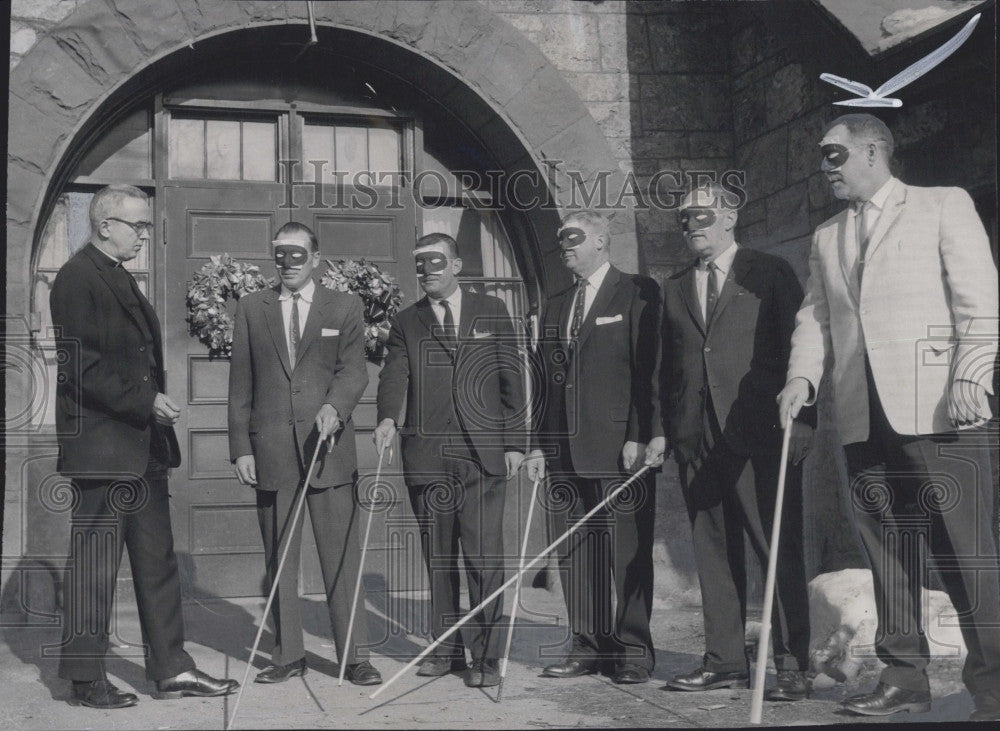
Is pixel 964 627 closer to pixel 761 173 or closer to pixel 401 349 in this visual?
pixel 401 349

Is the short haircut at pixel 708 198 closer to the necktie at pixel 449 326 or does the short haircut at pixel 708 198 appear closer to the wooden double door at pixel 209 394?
the necktie at pixel 449 326

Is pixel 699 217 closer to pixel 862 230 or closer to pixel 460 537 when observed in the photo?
pixel 862 230

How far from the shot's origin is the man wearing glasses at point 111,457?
4.95 m

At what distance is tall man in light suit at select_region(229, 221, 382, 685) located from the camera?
17.5 ft

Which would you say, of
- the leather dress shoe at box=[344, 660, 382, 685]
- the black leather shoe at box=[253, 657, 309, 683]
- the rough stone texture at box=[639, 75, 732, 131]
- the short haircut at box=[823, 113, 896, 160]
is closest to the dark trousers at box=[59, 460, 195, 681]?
the black leather shoe at box=[253, 657, 309, 683]

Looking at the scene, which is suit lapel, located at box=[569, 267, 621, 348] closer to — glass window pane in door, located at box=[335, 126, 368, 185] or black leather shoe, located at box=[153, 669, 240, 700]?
black leather shoe, located at box=[153, 669, 240, 700]

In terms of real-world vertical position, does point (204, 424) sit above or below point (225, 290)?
below

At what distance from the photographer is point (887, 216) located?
4.80 m

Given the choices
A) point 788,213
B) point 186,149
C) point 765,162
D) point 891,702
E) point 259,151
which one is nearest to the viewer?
point 891,702

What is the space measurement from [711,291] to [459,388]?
1166 mm

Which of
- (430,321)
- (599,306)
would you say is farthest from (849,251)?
(430,321)

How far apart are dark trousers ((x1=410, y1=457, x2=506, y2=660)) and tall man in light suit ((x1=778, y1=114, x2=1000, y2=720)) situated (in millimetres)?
1387

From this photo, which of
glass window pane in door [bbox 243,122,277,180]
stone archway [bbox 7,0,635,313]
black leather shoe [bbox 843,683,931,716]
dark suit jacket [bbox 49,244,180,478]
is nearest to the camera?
black leather shoe [bbox 843,683,931,716]

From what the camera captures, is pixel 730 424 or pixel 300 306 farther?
pixel 300 306
